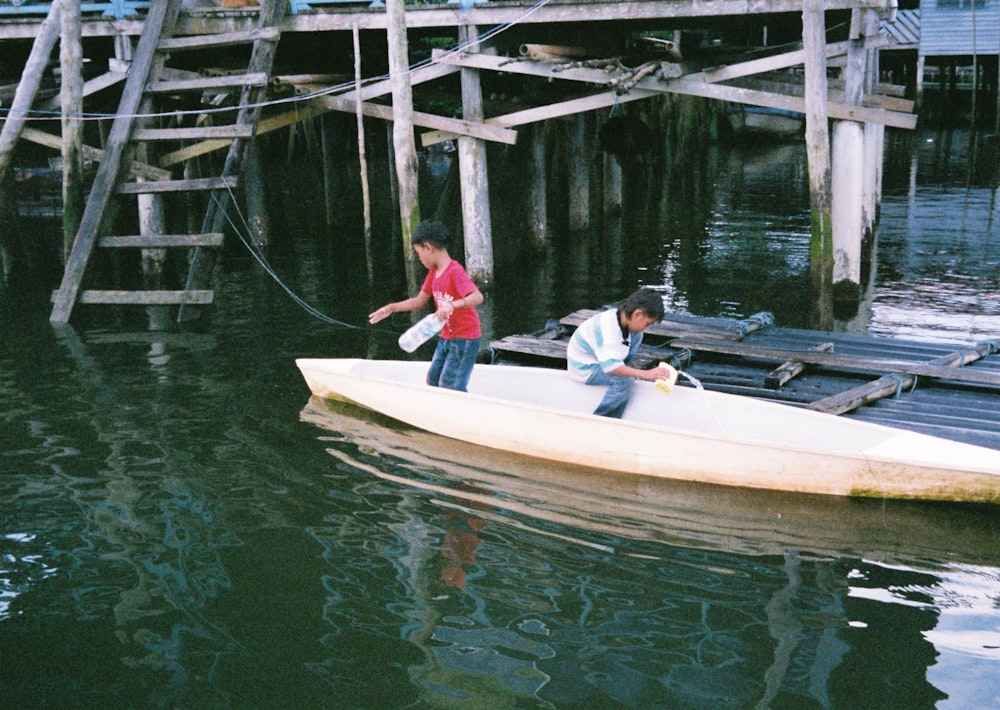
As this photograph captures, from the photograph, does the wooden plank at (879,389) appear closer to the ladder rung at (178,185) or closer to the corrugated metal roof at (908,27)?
the ladder rung at (178,185)

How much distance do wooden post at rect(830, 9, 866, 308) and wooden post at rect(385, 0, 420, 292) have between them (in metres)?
4.42

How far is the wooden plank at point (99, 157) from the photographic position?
11.7m

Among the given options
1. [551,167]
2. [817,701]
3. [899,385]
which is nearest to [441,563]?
[817,701]

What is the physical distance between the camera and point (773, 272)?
13.8 m

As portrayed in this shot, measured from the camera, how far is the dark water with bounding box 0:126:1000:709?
4.69 metres

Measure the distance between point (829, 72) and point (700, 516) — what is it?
9972 millimetres

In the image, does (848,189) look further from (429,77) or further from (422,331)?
A: (422,331)

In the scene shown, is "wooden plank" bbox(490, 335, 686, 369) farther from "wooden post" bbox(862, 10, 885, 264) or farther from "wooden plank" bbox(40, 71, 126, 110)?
"wooden plank" bbox(40, 71, 126, 110)

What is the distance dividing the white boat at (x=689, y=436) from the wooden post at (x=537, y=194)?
6.92 meters

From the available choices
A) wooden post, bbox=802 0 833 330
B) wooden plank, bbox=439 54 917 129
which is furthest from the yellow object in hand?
wooden plank, bbox=439 54 917 129

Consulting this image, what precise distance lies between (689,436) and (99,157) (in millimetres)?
8108

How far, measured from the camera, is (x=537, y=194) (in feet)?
49.4

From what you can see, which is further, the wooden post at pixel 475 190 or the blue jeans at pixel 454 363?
the wooden post at pixel 475 190

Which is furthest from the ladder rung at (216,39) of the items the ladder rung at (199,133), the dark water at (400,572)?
the dark water at (400,572)
